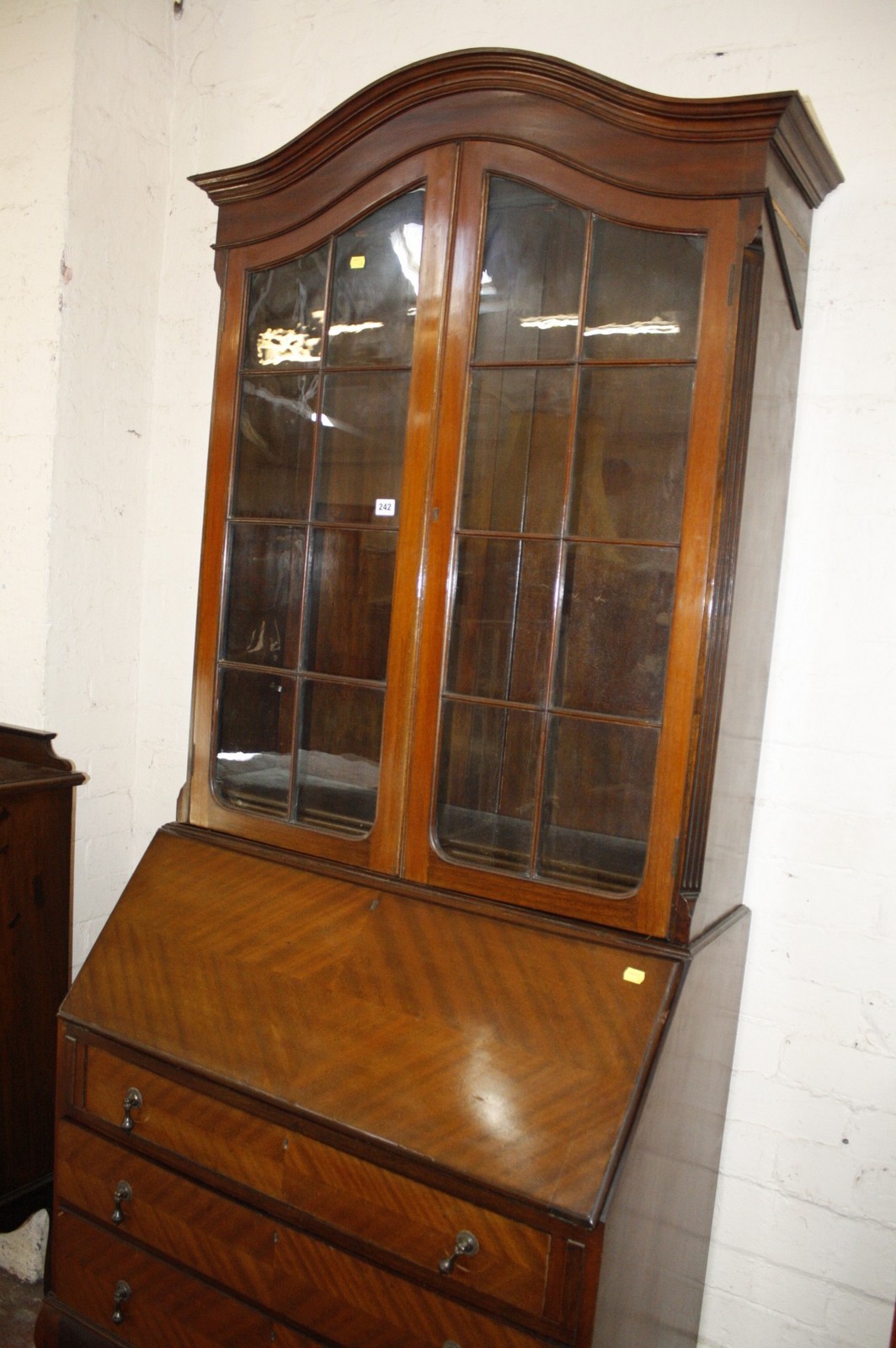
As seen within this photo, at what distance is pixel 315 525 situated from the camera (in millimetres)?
1739

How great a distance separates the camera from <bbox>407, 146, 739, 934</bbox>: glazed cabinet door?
1411mm

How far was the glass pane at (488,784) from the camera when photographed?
1.54 m

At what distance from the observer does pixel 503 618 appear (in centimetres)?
158

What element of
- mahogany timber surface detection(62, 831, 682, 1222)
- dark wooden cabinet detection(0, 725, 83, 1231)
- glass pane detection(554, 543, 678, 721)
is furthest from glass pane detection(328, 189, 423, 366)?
dark wooden cabinet detection(0, 725, 83, 1231)

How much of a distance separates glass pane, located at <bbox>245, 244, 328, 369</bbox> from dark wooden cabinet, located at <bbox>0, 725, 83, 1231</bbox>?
38.5 inches

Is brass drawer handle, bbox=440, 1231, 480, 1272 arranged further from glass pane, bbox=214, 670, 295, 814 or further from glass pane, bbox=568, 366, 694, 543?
glass pane, bbox=568, 366, 694, 543

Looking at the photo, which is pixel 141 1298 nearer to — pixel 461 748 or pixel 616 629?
pixel 461 748

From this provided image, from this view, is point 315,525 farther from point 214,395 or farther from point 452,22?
point 452,22

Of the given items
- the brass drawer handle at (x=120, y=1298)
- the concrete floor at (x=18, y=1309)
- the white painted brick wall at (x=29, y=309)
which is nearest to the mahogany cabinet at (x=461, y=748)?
the brass drawer handle at (x=120, y=1298)

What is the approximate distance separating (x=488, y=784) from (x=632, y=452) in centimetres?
57

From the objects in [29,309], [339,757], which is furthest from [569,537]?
[29,309]

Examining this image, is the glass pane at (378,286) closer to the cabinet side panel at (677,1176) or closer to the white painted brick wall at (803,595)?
the white painted brick wall at (803,595)

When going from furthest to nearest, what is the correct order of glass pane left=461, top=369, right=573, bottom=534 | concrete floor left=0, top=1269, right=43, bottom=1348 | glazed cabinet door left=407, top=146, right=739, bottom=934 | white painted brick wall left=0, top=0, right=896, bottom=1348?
concrete floor left=0, top=1269, right=43, bottom=1348 → white painted brick wall left=0, top=0, right=896, bottom=1348 → glass pane left=461, top=369, right=573, bottom=534 → glazed cabinet door left=407, top=146, right=739, bottom=934

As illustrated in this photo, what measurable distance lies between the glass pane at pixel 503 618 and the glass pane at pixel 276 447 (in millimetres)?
370
